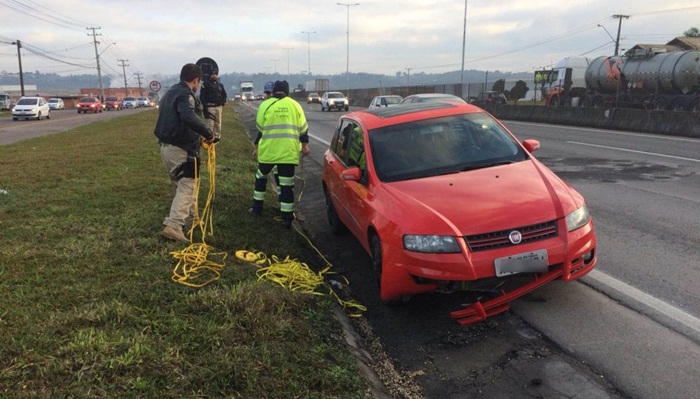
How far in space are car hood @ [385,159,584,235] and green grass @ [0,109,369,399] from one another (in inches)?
42.8

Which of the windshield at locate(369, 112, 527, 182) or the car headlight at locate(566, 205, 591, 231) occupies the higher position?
the windshield at locate(369, 112, 527, 182)

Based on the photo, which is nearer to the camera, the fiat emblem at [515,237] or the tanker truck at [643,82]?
the fiat emblem at [515,237]

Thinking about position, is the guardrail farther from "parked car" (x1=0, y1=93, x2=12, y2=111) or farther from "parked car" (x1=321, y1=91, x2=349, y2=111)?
"parked car" (x1=0, y1=93, x2=12, y2=111)

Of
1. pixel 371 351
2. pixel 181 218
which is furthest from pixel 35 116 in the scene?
pixel 371 351

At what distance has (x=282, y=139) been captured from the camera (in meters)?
6.46

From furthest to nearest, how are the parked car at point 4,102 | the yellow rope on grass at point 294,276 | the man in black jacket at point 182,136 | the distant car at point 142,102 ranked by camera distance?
the distant car at point 142,102 < the parked car at point 4,102 < the man in black jacket at point 182,136 < the yellow rope on grass at point 294,276

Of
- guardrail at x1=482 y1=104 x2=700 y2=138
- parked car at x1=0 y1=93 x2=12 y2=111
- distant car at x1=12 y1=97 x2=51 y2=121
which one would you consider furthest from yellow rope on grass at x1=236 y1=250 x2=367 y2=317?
parked car at x1=0 y1=93 x2=12 y2=111

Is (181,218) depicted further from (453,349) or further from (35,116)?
(35,116)

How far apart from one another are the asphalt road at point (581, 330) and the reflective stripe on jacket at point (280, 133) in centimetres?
117

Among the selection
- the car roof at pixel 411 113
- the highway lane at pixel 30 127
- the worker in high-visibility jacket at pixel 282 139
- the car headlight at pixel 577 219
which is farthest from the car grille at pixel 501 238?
the highway lane at pixel 30 127

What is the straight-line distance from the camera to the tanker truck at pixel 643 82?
82.0ft

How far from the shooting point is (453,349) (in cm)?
366

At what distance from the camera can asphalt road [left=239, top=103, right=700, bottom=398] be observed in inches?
123

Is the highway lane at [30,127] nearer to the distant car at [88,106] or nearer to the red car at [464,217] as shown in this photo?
the distant car at [88,106]
